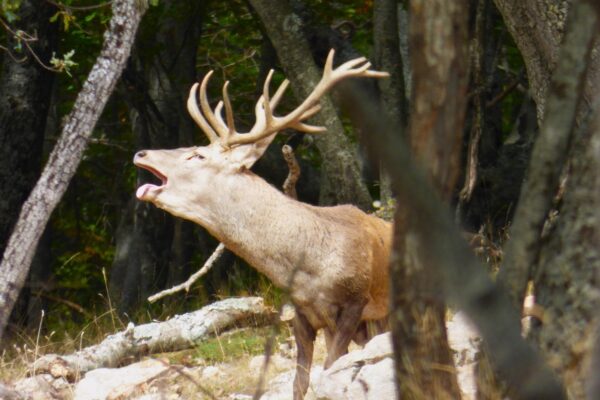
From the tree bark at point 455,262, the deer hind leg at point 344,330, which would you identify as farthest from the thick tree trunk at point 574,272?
the deer hind leg at point 344,330

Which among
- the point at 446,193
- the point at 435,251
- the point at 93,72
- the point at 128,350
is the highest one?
the point at 93,72

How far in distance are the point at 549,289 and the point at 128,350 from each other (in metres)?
5.73

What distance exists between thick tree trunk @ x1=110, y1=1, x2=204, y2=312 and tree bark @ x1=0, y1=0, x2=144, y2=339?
454 centimetres

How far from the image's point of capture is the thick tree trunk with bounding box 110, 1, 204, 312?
43.2 feet

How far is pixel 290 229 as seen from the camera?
8.04 m

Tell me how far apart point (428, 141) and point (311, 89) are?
24.6 ft

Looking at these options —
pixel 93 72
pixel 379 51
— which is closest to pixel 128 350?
pixel 93 72

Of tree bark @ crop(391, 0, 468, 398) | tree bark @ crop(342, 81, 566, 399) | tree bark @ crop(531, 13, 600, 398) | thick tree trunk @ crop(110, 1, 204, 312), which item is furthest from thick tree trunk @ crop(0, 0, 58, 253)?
tree bark @ crop(342, 81, 566, 399)

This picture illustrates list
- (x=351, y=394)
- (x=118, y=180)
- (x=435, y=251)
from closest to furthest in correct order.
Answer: (x=435, y=251), (x=351, y=394), (x=118, y=180)

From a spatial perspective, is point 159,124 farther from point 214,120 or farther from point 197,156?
point 197,156

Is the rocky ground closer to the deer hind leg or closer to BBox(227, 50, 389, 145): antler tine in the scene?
the deer hind leg

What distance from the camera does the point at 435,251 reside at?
270cm

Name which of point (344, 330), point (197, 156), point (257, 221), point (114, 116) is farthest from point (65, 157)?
point (114, 116)

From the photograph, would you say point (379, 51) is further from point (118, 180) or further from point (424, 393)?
point (424, 393)
